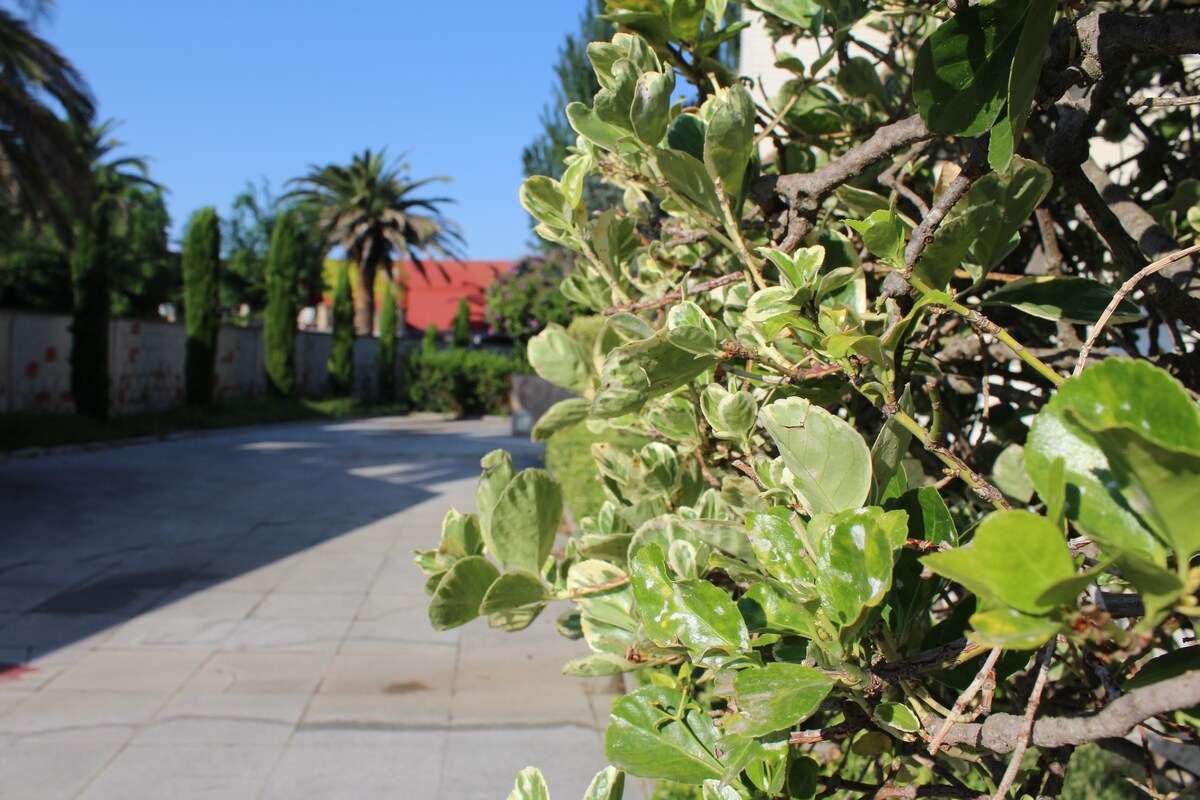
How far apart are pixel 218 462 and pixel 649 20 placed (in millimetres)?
12532

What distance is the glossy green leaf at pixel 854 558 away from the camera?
21.7 inches

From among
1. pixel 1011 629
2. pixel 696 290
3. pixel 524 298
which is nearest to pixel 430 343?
pixel 524 298

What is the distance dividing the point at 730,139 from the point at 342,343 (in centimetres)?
2405

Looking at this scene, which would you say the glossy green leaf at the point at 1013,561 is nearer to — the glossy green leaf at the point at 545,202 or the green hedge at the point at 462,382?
the glossy green leaf at the point at 545,202

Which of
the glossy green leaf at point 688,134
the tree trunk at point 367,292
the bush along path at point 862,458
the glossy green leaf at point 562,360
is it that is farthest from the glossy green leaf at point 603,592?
the tree trunk at point 367,292

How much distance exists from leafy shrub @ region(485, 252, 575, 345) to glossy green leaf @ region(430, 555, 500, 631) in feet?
59.6

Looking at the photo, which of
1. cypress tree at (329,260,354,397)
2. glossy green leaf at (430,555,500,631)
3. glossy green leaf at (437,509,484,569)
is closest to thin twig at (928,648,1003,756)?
glossy green leaf at (430,555,500,631)

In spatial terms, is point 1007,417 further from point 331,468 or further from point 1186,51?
point 331,468

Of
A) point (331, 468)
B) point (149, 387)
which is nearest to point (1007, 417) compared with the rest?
point (331, 468)

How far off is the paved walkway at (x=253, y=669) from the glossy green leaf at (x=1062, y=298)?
9.97 ft

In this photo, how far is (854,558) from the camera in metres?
0.57

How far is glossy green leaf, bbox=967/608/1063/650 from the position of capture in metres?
0.40

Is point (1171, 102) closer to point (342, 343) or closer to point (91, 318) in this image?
point (91, 318)

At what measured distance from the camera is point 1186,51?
2.36ft
